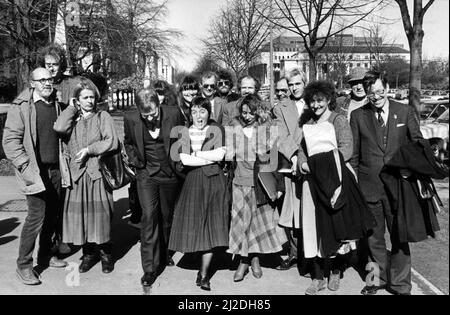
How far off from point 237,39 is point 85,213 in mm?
21691

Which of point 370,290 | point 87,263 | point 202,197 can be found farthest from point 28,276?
point 370,290

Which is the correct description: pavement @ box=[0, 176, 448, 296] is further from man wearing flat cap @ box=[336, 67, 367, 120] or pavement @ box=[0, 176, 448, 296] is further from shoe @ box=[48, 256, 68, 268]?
man wearing flat cap @ box=[336, 67, 367, 120]

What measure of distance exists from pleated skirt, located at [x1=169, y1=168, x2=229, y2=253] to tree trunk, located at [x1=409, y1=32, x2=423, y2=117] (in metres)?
4.66

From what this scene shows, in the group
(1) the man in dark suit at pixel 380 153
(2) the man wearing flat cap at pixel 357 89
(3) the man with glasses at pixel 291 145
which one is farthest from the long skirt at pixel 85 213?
(2) the man wearing flat cap at pixel 357 89

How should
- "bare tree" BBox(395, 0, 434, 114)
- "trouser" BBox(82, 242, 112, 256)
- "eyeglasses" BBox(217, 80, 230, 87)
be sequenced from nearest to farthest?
"trouser" BBox(82, 242, 112, 256) < "eyeglasses" BBox(217, 80, 230, 87) < "bare tree" BBox(395, 0, 434, 114)

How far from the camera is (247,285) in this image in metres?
4.54

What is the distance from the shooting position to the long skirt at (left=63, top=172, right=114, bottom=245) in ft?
15.6

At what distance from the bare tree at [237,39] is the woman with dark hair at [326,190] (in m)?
17.3

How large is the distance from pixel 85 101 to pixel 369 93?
8.88 feet

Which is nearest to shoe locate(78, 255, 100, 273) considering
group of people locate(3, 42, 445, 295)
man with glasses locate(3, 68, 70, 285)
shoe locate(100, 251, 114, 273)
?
group of people locate(3, 42, 445, 295)

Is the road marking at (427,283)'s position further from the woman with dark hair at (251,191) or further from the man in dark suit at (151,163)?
the man in dark suit at (151,163)

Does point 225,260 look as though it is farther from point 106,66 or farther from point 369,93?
point 106,66
